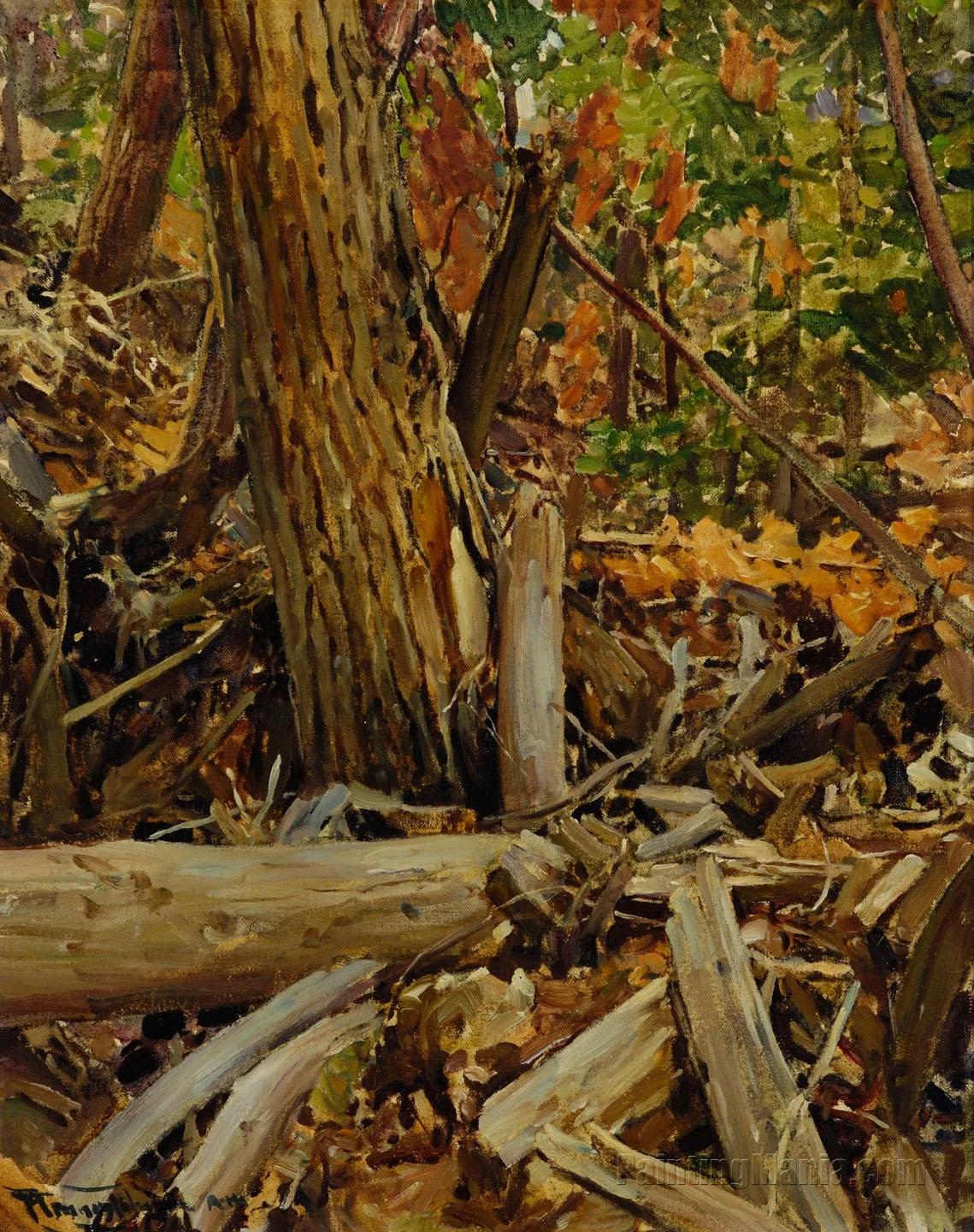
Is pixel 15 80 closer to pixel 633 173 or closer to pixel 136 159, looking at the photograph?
pixel 136 159

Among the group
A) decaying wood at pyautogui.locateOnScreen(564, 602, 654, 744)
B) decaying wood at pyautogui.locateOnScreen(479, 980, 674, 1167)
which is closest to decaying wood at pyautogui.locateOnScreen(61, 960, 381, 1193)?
decaying wood at pyautogui.locateOnScreen(479, 980, 674, 1167)

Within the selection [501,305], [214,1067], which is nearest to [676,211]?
[501,305]

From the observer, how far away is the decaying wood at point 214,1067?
132 cm

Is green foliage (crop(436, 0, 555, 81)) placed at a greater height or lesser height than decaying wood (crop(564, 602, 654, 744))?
greater

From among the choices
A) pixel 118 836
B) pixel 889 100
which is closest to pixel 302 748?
pixel 118 836

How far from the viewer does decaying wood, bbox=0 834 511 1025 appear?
1.37 metres

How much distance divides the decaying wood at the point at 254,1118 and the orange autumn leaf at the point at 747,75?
2.43 metres

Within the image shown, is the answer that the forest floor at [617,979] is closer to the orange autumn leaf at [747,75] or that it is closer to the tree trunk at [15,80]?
the tree trunk at [15,80]

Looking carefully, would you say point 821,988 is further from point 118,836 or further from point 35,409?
point 35,409

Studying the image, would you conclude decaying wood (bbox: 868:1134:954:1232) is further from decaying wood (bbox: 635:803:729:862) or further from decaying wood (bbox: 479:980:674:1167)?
decaying wood (bbox: 635:803:729:862)

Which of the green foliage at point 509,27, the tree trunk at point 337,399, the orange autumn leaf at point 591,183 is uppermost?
the green foliage at point 509,27

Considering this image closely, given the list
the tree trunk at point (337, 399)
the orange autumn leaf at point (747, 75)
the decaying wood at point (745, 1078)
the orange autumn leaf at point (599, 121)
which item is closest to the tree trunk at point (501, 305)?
the tree trunk at point (337, 399)

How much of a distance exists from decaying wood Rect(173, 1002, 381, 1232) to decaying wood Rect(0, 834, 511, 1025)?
0.09 meters
